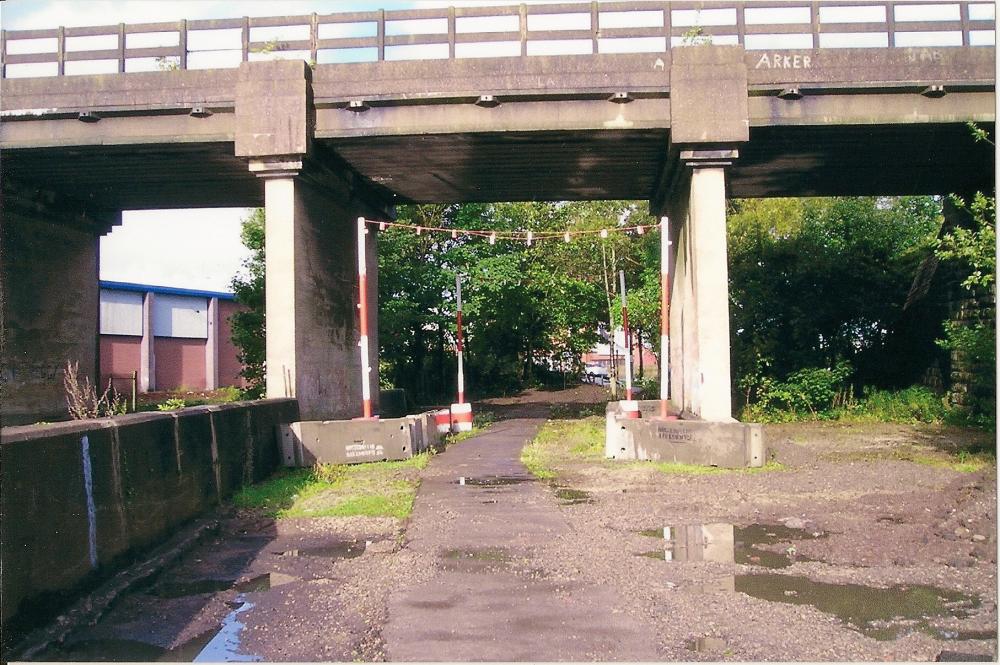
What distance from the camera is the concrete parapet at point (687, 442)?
13219mm

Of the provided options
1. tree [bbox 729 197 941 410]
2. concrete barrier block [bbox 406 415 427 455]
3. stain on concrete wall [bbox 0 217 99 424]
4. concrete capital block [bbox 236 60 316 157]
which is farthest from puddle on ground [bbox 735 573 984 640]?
stain on concrete wall [bbox 0 217 99 424]

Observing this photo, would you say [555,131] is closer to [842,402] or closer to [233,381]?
[842,402]

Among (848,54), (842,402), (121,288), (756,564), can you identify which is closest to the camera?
(756,564)

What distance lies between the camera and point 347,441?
46.9ft

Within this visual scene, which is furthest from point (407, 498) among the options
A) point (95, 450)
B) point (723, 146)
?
point (723, 146)

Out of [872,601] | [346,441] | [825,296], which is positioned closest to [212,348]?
[346,441]

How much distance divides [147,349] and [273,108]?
24548 millimetres

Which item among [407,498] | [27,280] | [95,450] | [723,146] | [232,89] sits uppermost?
[232,89]

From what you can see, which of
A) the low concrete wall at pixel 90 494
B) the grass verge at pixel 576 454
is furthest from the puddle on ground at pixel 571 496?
the low concrete wall at pixel 90 494

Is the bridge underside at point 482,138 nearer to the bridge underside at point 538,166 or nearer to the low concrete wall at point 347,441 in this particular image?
the bridge underside at point 538,166

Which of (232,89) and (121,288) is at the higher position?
(232,89)

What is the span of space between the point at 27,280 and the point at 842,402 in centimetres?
2290

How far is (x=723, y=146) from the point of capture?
15805mm

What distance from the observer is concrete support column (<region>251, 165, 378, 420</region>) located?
16.3 meters
